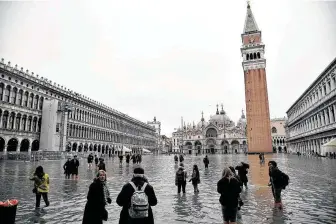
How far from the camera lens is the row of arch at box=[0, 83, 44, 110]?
35084mm

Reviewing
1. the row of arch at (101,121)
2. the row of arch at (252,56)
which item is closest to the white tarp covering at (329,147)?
the row of arch at (252,56)

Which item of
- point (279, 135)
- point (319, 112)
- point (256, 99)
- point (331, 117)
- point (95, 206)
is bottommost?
point (95, 206)

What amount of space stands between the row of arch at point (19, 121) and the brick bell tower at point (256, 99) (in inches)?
1865

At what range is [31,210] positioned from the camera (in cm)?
718

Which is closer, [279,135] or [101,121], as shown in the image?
[101,121]

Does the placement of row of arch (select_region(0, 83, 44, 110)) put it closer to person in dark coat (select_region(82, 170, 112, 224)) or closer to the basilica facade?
person in dark coat (select_region(82, 170, 112, 224))

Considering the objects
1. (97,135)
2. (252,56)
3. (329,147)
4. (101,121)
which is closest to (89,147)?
(97,135)

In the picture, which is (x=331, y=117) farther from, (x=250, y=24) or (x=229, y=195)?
(x=250, y=24)

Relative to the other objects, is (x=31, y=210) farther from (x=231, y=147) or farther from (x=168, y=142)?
(x=168, y=142)

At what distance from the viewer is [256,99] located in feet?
210

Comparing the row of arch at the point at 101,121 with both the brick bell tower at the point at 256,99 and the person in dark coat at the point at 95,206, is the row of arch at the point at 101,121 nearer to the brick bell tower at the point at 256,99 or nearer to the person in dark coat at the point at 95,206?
the brick bell tower at the point at 256,99

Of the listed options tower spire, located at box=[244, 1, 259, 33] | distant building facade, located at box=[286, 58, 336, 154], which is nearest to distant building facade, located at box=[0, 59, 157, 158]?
distant building facade, located at box=[286, 58, 336, 154]

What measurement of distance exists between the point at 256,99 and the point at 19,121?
51708 millimetres

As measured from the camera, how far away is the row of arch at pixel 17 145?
3511 cm
